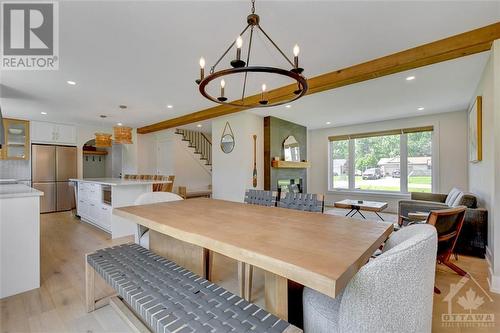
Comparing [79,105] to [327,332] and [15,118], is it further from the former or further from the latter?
[327,332]

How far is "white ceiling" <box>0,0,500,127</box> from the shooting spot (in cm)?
→ 178

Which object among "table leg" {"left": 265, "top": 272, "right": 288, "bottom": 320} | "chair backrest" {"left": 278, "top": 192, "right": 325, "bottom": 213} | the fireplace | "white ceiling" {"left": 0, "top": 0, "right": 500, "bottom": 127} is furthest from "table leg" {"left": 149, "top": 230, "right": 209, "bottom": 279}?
the fireplace

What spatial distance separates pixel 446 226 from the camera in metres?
2.23

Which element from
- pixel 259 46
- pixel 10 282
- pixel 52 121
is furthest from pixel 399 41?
pixel 52 121

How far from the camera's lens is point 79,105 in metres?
4.46

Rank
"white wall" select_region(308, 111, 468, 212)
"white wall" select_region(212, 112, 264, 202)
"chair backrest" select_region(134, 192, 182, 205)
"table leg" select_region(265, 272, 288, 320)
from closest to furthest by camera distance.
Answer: "table leg" select_region(265, 272, 288, 320) < "chair backrest" select_region(134, 192, 182, 205) < "white wall" select_region(308, 111, 468, 212) < "white wall" select_region(212, 112, 264, 202)

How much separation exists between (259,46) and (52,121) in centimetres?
630

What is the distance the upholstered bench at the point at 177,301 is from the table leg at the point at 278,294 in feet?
0.47

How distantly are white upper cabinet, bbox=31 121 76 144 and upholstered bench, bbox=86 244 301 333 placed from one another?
5911 mm

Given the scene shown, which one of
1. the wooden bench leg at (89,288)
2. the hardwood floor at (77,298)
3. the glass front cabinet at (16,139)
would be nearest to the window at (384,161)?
the hardwood floor at (77,298)

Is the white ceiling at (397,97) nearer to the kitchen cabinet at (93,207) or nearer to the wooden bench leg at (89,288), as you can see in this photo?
the kitchen cabinet at (93,207)

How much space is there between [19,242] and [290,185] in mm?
5135

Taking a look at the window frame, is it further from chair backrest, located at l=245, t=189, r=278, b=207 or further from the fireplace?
chair backrest, located at l=245, t=189, r=278, b=207

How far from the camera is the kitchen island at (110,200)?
363cm
